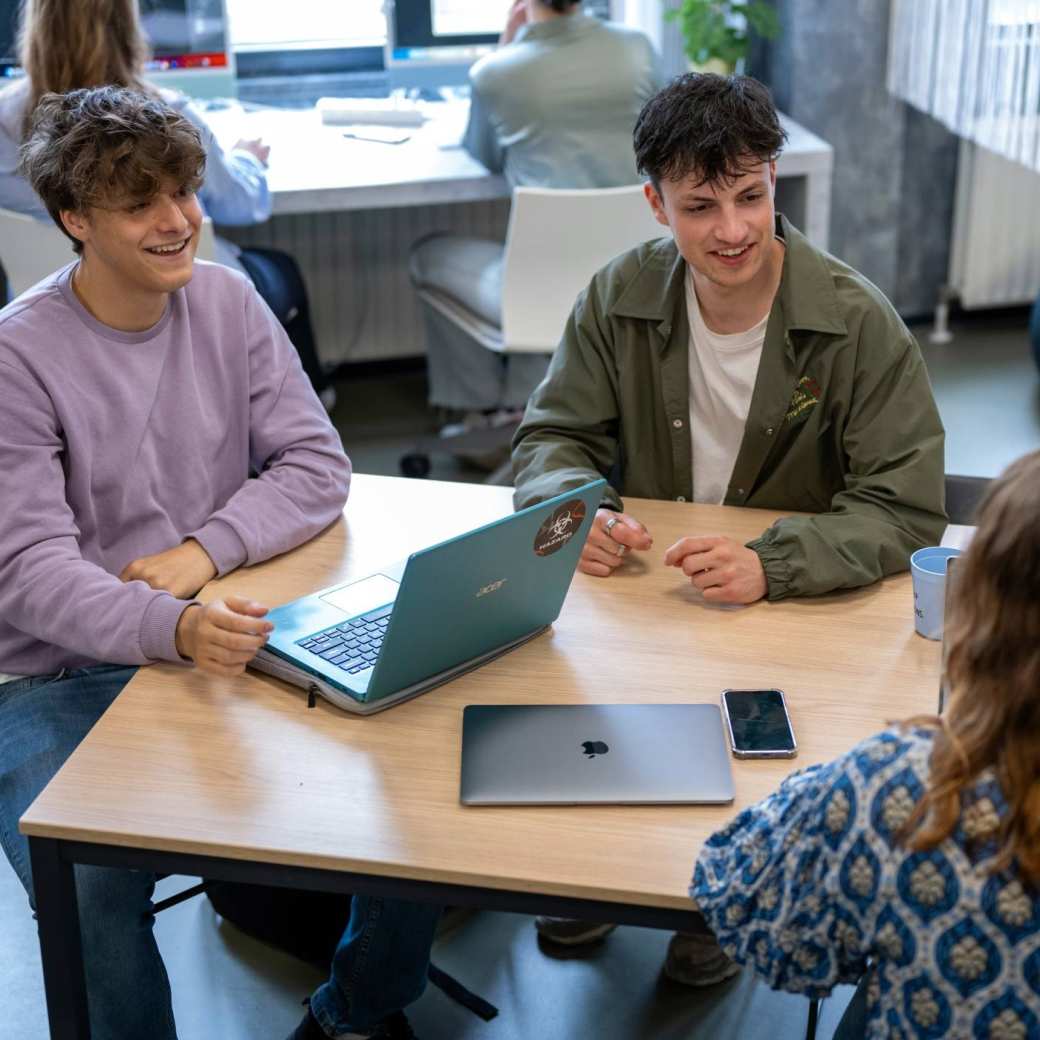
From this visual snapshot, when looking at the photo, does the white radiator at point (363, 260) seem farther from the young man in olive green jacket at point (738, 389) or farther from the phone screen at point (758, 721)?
the phone screen at point (758, 721)

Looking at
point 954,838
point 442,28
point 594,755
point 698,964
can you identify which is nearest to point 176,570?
point 594,755

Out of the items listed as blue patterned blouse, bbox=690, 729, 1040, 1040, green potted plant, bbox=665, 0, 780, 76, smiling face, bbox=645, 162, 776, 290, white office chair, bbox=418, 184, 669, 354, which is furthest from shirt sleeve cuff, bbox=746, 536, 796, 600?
green potted plant, bbox=665, 0, 780, 76

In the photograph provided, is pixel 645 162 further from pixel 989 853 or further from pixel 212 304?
pixel 989 853

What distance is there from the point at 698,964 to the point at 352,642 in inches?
31.8

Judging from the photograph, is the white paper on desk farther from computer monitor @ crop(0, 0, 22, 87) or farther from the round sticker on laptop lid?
computer monitor @ crop(0, 0, 22, 87)

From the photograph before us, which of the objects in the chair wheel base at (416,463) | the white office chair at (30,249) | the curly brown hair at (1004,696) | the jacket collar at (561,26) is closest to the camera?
the curly brown hair at (1004,696)

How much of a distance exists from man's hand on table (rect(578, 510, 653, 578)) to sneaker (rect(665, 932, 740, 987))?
0.62 meters

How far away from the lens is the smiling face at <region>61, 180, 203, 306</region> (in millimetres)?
1817

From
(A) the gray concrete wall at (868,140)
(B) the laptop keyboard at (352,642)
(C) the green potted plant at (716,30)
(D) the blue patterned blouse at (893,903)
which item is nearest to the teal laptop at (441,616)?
(B) the laptop keyboard at (352,642)

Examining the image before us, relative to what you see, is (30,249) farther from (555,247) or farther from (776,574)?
(776,574)

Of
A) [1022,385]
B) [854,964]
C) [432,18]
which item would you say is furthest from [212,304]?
[1022,385]

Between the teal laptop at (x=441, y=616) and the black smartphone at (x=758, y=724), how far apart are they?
9.4 inches

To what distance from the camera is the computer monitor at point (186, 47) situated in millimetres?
3729

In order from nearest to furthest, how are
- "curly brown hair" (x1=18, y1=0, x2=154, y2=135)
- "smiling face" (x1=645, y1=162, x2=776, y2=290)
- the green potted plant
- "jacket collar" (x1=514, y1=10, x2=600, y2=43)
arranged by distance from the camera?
1. "smiling face" (x1=645, y1=162, x2=776, y2=290)
2. "curly brown hair" (x1=18, y1=0, x2=154, y2=135)
3. "jacket collar" (x1=514, y1=10, x2=600, y2=43)
4. the green potted plant
